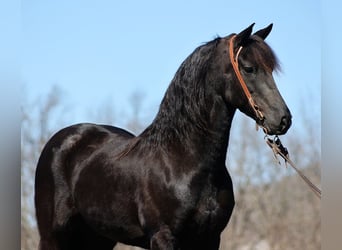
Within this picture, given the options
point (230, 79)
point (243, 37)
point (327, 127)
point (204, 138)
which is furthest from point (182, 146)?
point (327, 127)

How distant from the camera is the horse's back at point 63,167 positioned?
12.4ft

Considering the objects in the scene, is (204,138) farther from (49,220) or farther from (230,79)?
(49,220)

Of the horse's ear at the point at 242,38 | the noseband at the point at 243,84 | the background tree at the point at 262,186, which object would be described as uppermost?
the horse's ear at the point at 242,38

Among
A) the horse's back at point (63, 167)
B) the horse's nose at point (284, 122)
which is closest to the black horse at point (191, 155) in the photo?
the horse's nose at point (284, 122)

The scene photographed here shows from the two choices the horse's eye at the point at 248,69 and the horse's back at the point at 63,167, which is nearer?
the horse's eye at the point at 248,69

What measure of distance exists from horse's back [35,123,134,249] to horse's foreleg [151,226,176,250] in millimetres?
874

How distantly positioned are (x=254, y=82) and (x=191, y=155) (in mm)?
478

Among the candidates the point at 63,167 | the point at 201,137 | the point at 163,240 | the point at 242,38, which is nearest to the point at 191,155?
the point at 201,137

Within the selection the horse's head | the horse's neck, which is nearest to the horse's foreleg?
the horse's neck

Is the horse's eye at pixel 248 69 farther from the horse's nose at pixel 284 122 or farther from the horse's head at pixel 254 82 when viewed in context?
the horse's nose at pixel 284 122

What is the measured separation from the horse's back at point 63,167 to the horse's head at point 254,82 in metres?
1.01

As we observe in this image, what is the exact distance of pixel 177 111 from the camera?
10.0ft

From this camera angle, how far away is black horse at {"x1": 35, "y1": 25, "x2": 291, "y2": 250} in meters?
2.88

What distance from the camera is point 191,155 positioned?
2982mm
